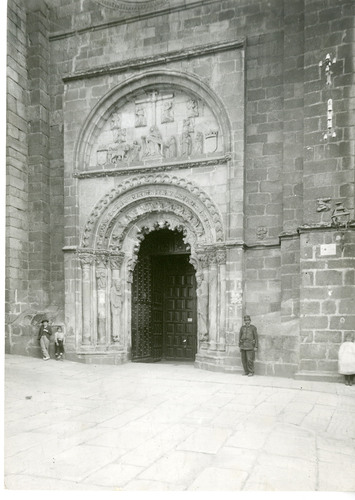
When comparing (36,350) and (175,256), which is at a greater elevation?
(175,256)

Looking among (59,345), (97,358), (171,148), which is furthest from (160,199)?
(59,345)

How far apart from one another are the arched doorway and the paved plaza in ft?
11.9

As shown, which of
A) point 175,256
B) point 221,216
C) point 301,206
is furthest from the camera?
point 175,256

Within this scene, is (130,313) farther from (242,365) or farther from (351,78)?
(351,78)

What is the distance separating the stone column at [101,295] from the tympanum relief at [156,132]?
2.24 meters

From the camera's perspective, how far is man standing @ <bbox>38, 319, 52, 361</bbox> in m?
9.85

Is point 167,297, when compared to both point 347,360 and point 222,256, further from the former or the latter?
point 347,360

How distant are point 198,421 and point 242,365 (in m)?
3.79

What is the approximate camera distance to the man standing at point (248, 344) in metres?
8.49

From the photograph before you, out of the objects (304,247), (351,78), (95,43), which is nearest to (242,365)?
(304,247)

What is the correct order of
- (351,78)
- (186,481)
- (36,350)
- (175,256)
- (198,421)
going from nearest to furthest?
(186,481), (198,421), (351,78), (36,350), (175,256)

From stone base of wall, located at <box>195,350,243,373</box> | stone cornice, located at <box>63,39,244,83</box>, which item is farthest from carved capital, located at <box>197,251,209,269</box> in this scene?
stone cornice, located at <box>63,39,244,83</box>

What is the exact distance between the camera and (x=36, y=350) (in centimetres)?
1005

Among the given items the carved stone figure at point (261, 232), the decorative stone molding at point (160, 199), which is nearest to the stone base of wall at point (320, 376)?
the carved stone figure at point (261, 232)
